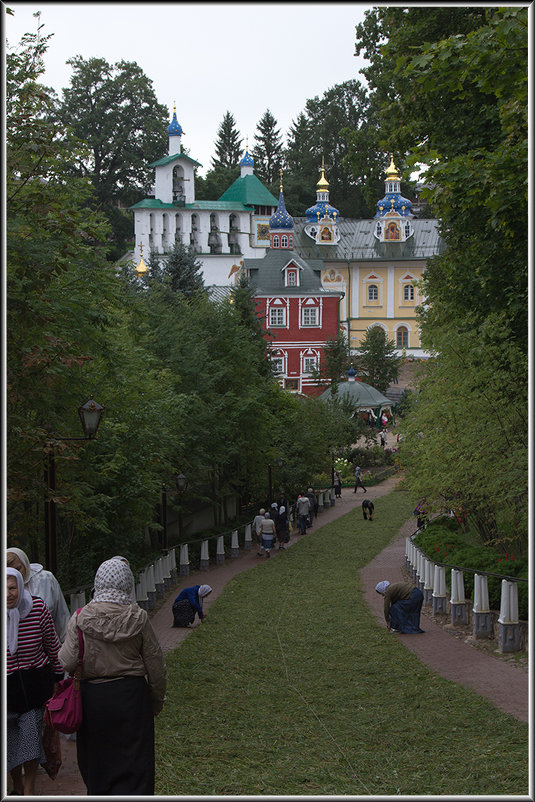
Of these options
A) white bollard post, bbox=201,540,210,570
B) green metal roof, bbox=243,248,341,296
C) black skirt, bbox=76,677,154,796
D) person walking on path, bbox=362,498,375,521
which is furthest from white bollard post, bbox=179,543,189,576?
green metal roof, bbox=243,248,341,296

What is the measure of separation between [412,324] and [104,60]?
110 ft

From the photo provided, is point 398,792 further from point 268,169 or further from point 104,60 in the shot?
point 268,169

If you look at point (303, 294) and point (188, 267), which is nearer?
point (188, 267)

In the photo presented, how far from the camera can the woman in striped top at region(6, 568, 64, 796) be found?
6461 mm

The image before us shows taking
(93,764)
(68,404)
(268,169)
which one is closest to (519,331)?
(68,404)

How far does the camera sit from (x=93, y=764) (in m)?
5.83

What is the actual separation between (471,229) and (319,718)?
26.5 feet

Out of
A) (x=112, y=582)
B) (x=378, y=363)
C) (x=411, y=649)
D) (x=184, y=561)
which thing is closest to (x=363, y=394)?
(x=378, y=363)

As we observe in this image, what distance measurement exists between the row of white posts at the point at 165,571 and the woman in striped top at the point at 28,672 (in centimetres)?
465

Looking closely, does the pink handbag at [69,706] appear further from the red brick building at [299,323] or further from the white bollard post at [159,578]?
the red brick building at [299,323]

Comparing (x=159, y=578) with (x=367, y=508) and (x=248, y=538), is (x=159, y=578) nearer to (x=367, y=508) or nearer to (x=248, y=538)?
(x=248, y=538)

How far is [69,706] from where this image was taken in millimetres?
5715

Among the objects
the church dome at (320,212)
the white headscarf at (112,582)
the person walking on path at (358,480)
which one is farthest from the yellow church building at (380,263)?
the white headscarf at (112,582)

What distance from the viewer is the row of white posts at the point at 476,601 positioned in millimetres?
13852
